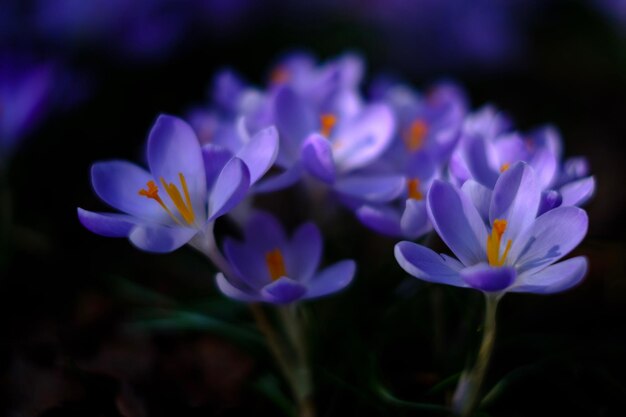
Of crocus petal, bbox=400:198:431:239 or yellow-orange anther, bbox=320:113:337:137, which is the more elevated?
yellow-orange anther, bbox=320:113:337:137

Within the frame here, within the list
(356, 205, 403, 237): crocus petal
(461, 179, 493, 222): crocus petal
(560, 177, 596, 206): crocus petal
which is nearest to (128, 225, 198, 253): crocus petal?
(356, 205, 403, 237): crocus petal

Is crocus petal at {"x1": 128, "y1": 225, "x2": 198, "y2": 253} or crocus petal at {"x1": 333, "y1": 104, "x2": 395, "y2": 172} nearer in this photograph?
crocus petal at {"x1": 128, "y1": 225, "x2": 198, "y2": 253}

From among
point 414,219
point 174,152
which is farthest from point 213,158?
point 414,219

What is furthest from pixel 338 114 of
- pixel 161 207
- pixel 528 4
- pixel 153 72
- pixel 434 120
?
pixel 528 4

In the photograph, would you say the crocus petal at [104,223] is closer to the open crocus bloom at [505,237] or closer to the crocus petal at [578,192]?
the open crocus bloom at [505,237]

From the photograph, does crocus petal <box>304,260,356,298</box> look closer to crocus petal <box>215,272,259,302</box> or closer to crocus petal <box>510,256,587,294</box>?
crocus petal <box>215,272,259,302</box>

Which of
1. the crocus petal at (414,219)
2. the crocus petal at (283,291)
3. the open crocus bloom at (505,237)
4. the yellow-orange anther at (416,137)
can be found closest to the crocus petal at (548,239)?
the open crocus bloom at (505,237)

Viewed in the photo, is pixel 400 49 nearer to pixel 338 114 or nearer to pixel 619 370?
pixel 338 114
